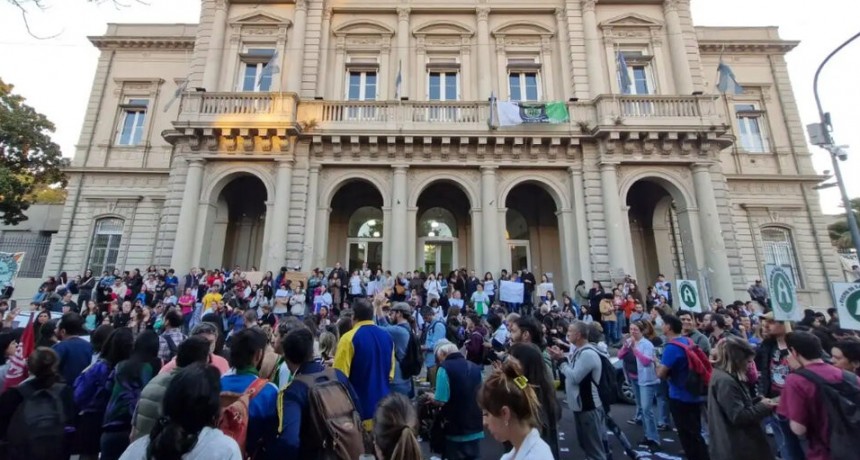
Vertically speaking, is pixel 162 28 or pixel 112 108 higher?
pixel 162 28

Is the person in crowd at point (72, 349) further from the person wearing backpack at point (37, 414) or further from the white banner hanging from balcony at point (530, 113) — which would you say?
the white banner hanging from balcony at point (530, 113)

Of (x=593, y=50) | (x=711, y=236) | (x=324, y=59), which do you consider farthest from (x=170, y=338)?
(x=593, y=50)

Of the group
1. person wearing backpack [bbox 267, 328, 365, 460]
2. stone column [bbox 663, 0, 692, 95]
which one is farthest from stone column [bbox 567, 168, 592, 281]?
person wearing backpack [bbox 267, 328, 365, 460]

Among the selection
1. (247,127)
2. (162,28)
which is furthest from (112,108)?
(247,127)

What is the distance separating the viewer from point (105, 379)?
3740 millimetres

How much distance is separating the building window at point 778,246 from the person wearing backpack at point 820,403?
20.7 meters

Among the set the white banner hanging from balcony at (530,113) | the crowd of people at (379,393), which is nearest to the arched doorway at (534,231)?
the white banner hanging from balcony at (530,113)

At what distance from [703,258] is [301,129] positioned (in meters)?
16.7

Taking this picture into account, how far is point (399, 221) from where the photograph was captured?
615 inches

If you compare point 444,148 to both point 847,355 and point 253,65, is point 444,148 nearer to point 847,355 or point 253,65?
point 253,65

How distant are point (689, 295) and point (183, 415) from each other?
11.2 m

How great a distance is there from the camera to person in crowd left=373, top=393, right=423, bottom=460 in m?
1.99

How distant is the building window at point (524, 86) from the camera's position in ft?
58.8

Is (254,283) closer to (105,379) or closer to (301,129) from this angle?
(301,129)
